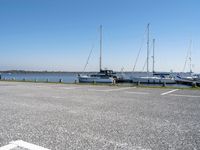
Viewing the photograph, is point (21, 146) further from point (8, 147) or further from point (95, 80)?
point (95, 80)

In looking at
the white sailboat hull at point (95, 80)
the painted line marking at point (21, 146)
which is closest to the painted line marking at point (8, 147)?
the painted line marking at point (21, 146)

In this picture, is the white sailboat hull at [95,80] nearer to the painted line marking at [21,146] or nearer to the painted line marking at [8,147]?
the painted line marking at [21,146]

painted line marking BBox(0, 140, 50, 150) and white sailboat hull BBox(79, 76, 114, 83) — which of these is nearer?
painted line marking BBox(0, 140, 50, 150)

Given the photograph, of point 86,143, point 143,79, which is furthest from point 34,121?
point 143,79

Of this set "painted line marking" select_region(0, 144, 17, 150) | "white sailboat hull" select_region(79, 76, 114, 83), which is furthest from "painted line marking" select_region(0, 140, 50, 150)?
"white sailboat hull" select_region(79, 76, 114, 83)

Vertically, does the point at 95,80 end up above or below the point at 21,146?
below

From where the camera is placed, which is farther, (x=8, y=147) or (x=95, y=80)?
(x=95, y=80)

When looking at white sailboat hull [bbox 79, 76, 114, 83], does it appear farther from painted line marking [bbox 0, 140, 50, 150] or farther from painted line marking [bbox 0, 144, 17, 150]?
painted line marking [bbox 0, 144, 17, 150]

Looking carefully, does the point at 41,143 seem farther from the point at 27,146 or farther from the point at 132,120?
→ the point at 132,120

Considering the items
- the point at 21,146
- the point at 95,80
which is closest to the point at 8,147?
the point at 21,146

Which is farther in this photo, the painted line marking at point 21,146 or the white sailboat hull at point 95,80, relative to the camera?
the white sailboat hull at point 95,80

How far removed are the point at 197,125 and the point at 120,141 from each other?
3.26 m

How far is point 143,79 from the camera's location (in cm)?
5031

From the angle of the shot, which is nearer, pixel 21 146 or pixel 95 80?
pixel 21 146
